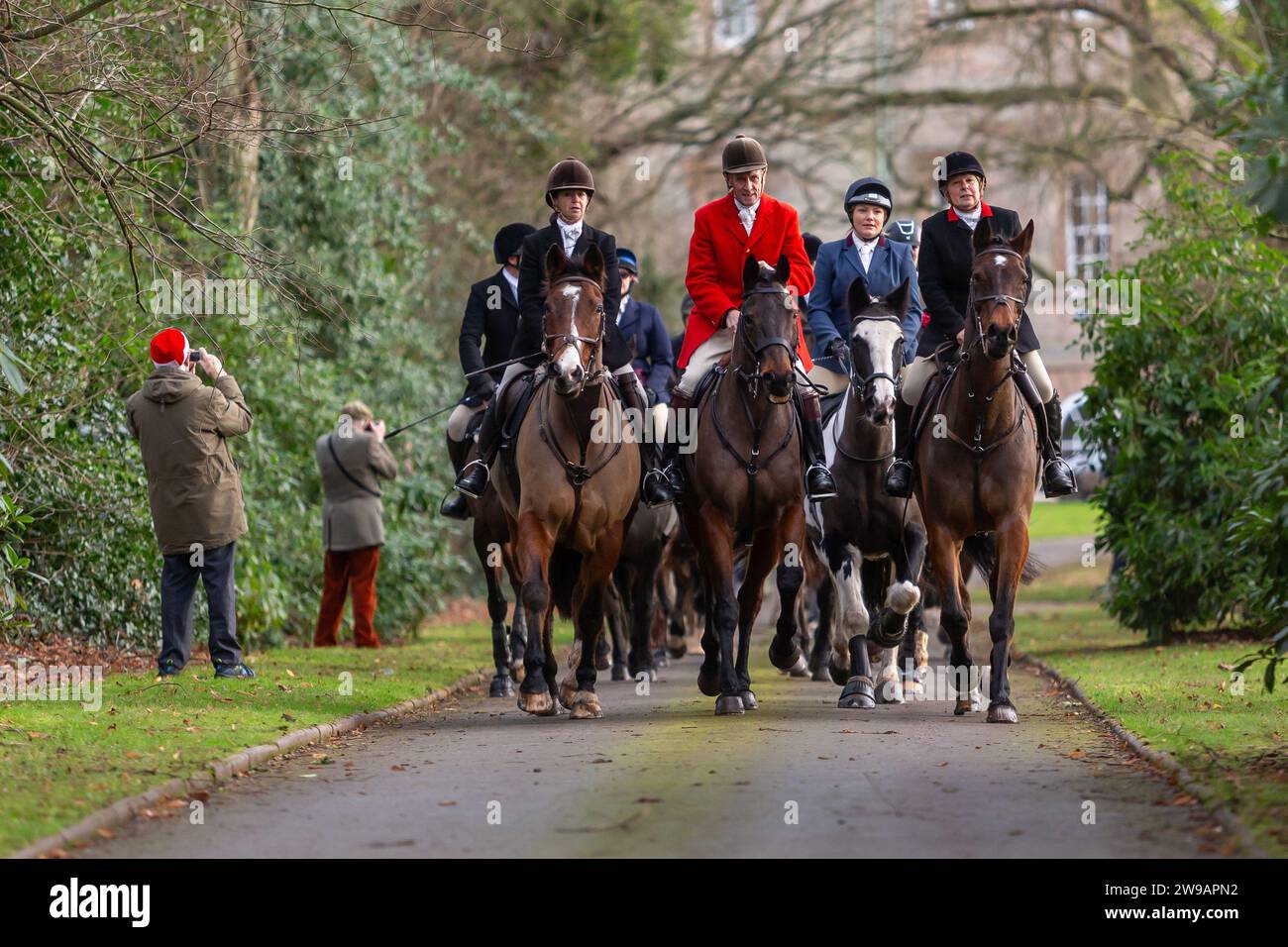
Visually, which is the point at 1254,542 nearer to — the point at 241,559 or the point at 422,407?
the point at 241,559

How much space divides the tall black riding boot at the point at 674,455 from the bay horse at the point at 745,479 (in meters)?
0.10

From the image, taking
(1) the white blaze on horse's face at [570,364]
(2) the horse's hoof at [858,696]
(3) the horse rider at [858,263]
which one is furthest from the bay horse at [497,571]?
(1) the white blaze on horse's face at [570,364]

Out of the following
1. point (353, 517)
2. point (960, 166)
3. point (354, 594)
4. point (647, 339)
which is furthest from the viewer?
point (354, 594)

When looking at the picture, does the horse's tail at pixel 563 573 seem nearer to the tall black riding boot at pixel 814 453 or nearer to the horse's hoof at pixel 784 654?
the horse's hoof at pixel 784 654

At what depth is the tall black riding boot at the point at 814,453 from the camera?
12.4 meters

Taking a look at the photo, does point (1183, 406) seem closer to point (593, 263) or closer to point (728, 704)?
point (728, 704)

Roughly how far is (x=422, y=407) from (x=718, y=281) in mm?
11655

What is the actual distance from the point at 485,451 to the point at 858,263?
3571 mm

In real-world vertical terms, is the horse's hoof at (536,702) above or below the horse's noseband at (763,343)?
below

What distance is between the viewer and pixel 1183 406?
17594 mm

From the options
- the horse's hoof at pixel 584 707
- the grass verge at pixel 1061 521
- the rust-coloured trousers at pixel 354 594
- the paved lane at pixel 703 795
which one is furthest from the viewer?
the grass verge at pixel 1061 521

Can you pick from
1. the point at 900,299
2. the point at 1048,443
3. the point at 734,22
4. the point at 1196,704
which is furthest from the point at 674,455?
the point at 734,22
